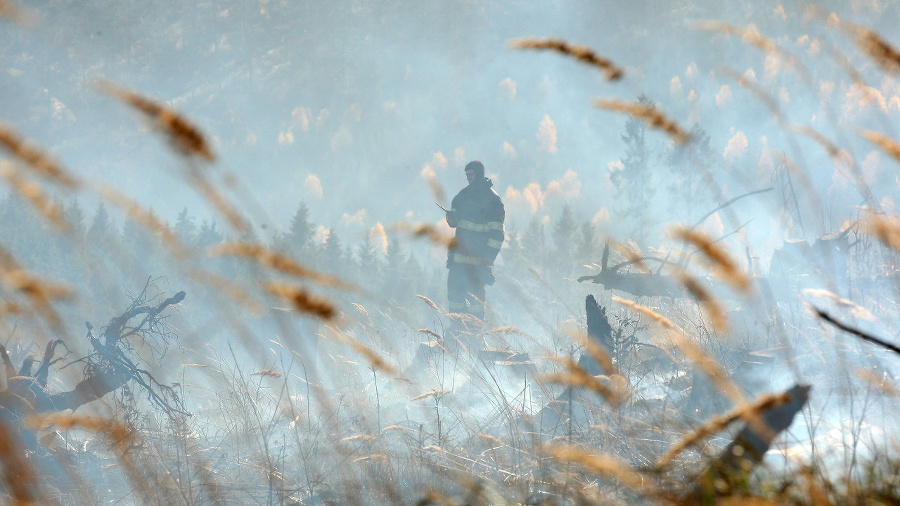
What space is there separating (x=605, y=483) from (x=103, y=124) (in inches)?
4260

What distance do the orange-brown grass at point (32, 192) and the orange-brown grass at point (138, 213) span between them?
0.31 feet

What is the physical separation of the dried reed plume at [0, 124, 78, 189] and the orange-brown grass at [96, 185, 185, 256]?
0.20 feet

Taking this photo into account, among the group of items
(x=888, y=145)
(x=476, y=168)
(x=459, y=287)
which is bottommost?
(x=888, y=145)

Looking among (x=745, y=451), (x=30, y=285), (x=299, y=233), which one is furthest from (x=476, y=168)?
(x=299, y=233)

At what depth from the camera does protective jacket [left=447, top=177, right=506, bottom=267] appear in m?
7.70

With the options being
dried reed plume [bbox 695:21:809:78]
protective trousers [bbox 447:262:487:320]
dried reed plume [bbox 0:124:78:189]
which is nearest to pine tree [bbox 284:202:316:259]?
protective trousers [bbox 447:262:487:320]

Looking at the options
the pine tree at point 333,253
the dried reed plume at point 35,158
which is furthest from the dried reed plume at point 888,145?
the pine tree at point 333,253

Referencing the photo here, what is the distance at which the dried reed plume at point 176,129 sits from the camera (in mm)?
913

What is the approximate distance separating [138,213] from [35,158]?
197 mm

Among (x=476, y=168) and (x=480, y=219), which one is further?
(x=476, y=168)

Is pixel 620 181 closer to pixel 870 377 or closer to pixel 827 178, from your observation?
pixel 827 178

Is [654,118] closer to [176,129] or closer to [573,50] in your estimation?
[573,50]

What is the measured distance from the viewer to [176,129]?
91 centimetres

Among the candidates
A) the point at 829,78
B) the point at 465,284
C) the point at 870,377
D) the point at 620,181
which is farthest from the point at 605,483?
the point at 829,78
